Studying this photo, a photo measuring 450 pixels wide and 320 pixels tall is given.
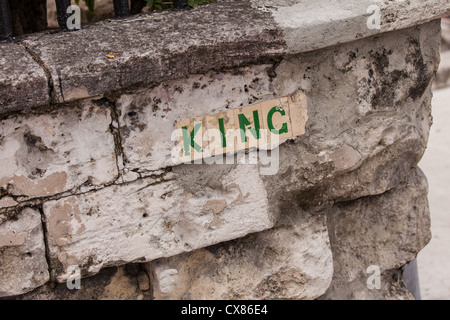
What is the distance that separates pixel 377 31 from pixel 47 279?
4.27ft

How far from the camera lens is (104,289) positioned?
6.47ft

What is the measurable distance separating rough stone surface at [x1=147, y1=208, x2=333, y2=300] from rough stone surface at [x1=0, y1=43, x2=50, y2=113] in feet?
2.40

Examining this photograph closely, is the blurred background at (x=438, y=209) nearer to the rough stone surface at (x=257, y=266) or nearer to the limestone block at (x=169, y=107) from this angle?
the rough stone surface at (x=257, y=266)

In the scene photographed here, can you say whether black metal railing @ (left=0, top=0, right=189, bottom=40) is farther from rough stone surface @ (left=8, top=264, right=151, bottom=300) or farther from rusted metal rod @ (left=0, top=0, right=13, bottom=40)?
rough stone surface @ (left=8, top=264, right=151, bottom=300)

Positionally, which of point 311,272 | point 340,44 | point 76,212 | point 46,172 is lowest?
point 311,272

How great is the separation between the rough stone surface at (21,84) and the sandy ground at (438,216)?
7.84 feet

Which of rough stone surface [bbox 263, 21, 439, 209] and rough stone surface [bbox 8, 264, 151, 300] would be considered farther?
rough stone surface [bbox 263, 21, 439, 209]

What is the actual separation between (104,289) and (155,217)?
331 millimetres

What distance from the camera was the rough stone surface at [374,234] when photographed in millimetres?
2254

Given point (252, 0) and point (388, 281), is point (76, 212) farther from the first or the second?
point (388, 281)

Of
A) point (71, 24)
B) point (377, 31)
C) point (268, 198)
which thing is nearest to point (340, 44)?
point (377, 31)

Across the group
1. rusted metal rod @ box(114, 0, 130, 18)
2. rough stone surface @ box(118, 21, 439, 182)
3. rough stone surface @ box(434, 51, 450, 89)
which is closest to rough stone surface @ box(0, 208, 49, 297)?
rough stone surface @ box(118, 21, 439, 182)

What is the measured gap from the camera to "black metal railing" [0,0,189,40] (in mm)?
1685
